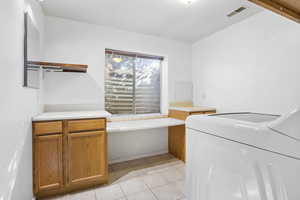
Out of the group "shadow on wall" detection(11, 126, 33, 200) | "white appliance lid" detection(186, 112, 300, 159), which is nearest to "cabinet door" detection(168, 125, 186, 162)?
"white appliance lid" detection(186, 112, 300, 159)

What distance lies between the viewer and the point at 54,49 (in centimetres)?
215

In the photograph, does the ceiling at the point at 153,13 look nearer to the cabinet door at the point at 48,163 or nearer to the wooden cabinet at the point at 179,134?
the wooden cabinet at the point at 179,134

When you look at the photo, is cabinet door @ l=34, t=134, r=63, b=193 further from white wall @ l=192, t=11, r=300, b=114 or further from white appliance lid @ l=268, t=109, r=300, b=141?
white wall @ l=192, t=11, r=300, b=114

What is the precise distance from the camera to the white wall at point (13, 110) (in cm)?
92

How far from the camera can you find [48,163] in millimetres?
1644

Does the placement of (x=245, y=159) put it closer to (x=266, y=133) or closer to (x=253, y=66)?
(x=266, y=133)

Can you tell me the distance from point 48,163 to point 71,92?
105 centimetres

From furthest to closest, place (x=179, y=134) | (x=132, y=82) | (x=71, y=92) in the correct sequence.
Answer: (x=132, y=82) < (x=179, y=134) < (x=71, y=92)

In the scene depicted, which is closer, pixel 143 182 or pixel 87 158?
pixel 87 158

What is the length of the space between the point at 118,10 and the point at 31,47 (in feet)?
3.91

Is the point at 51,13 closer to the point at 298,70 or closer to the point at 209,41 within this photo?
the point at 209,41

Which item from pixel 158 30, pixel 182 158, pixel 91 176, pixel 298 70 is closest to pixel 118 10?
pixel 158 30

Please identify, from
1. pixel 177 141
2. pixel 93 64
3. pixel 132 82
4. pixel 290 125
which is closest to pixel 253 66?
pixel 177 141

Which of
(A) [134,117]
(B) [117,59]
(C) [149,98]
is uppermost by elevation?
(B) [117,59]
